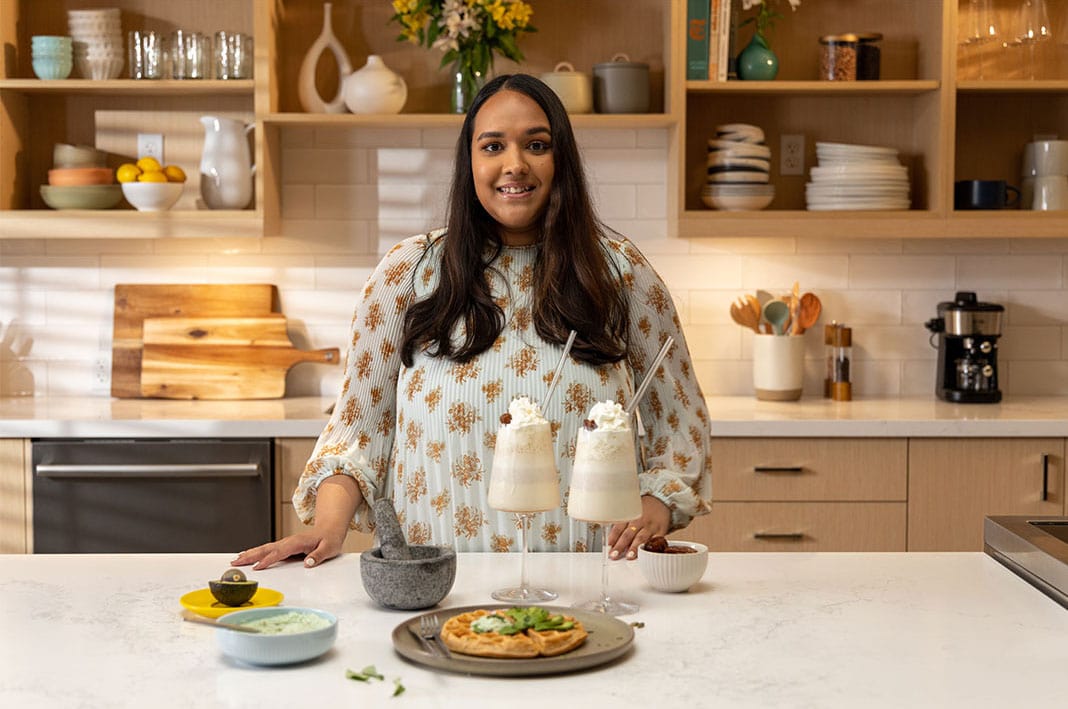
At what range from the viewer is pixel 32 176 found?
4.12m

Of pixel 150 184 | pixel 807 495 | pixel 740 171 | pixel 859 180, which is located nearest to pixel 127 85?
pixel 150 184

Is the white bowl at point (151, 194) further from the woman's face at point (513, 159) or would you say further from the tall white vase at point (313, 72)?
the woman's face at point (513, 159)

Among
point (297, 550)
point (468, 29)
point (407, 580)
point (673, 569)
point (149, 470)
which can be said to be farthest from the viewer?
point (468, 29)

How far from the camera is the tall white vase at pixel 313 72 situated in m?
3.96

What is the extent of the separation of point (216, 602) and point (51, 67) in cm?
272

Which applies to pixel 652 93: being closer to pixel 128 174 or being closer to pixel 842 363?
pixel 842 363

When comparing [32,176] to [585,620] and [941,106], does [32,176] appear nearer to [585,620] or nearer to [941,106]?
[941,106]

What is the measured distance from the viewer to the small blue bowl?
3.86 meters

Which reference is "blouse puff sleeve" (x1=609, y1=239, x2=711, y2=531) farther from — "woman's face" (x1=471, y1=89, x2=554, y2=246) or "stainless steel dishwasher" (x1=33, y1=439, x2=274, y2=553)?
"stainless steel dishwasher" (x1=33, y1=439, x2=274, y2=553)

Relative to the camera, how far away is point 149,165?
3906 millimetres

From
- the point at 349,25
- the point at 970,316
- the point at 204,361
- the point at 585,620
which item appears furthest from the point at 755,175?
the point at 585,620

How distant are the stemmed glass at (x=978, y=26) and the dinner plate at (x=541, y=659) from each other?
3.01 metres

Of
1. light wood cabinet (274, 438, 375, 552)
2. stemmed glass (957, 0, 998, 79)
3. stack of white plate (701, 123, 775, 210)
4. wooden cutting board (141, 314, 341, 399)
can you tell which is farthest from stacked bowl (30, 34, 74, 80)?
stemmed glass (957, 0, 998, 79)

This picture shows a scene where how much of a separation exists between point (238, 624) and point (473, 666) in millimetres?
283
